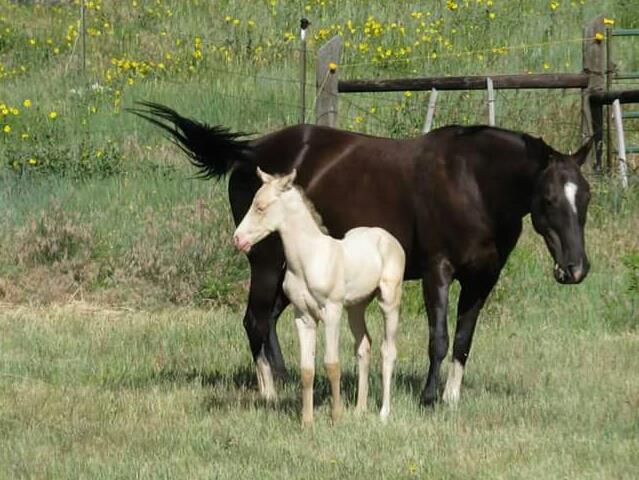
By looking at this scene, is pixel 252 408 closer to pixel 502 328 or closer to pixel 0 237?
pixel 502 328

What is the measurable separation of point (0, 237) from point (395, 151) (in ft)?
19.0

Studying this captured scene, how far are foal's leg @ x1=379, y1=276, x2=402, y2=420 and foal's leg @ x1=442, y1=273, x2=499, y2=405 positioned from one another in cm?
67

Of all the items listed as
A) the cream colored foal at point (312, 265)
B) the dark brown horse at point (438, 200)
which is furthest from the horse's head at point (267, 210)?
the dark brown horse at point (438, 200)

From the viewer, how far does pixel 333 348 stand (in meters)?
8.20

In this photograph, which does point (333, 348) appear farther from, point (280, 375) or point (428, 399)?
point (280, 375)

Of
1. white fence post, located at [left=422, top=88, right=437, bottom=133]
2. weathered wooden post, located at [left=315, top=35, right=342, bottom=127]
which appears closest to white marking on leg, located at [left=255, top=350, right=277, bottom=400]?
weathered wooden post, located at [left=315, top=35, right=342, bottom=127]

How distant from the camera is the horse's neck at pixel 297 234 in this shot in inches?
320

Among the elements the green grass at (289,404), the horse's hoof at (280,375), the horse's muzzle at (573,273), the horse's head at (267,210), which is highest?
the horse's head at (267,210)

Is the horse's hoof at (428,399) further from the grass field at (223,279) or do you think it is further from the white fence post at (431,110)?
the white fence post at (431,110)

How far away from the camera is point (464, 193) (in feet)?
29.5

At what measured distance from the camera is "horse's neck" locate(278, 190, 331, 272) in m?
8.12

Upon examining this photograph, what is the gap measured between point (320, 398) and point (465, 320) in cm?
117

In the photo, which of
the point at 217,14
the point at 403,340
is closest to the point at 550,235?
the point at 403,340

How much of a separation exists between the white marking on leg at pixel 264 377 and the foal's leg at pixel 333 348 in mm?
1190
